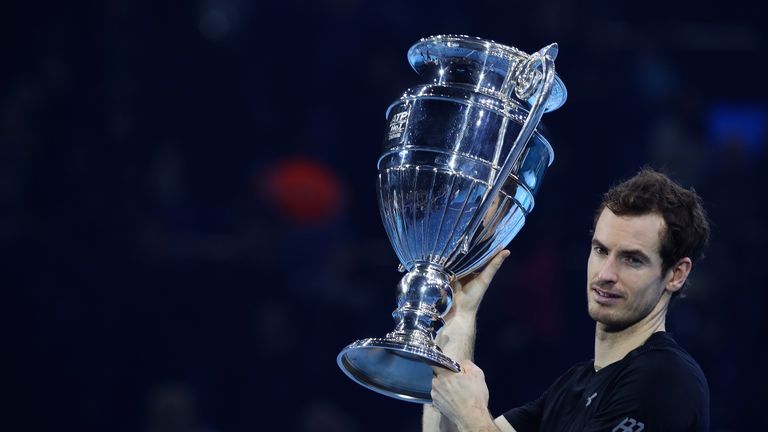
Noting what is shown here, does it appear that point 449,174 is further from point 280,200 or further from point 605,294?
point 280,200

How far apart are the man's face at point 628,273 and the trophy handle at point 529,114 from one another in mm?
294

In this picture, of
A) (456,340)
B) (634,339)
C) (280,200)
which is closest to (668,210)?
(634,339)

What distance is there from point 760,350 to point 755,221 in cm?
74

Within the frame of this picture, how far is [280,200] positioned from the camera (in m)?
6.18

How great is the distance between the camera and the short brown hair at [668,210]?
2594 mm

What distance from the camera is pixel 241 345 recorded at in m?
5.75

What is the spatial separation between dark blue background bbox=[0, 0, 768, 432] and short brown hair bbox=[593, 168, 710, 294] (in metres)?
3.08

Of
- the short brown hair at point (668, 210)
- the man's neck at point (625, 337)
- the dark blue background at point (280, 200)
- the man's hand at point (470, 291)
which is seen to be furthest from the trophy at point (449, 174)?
the dark blue background at point (280, 200)

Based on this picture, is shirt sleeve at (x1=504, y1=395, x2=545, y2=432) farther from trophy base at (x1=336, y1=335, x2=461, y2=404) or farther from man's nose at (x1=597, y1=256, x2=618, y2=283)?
man's nose at (x1=597, y1=256, x2=618, y2=283)

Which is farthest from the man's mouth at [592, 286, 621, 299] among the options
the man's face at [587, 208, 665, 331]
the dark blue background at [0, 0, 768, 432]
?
the dark blue background at [0, 0, 768, 432]

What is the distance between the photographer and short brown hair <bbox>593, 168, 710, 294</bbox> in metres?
2.59

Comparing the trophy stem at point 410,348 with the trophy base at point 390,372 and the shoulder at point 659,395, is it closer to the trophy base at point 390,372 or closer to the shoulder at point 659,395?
the trophy base at point 390,372

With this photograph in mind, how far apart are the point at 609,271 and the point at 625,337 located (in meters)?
0.18

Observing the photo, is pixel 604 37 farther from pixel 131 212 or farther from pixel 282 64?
pixel 131 212
